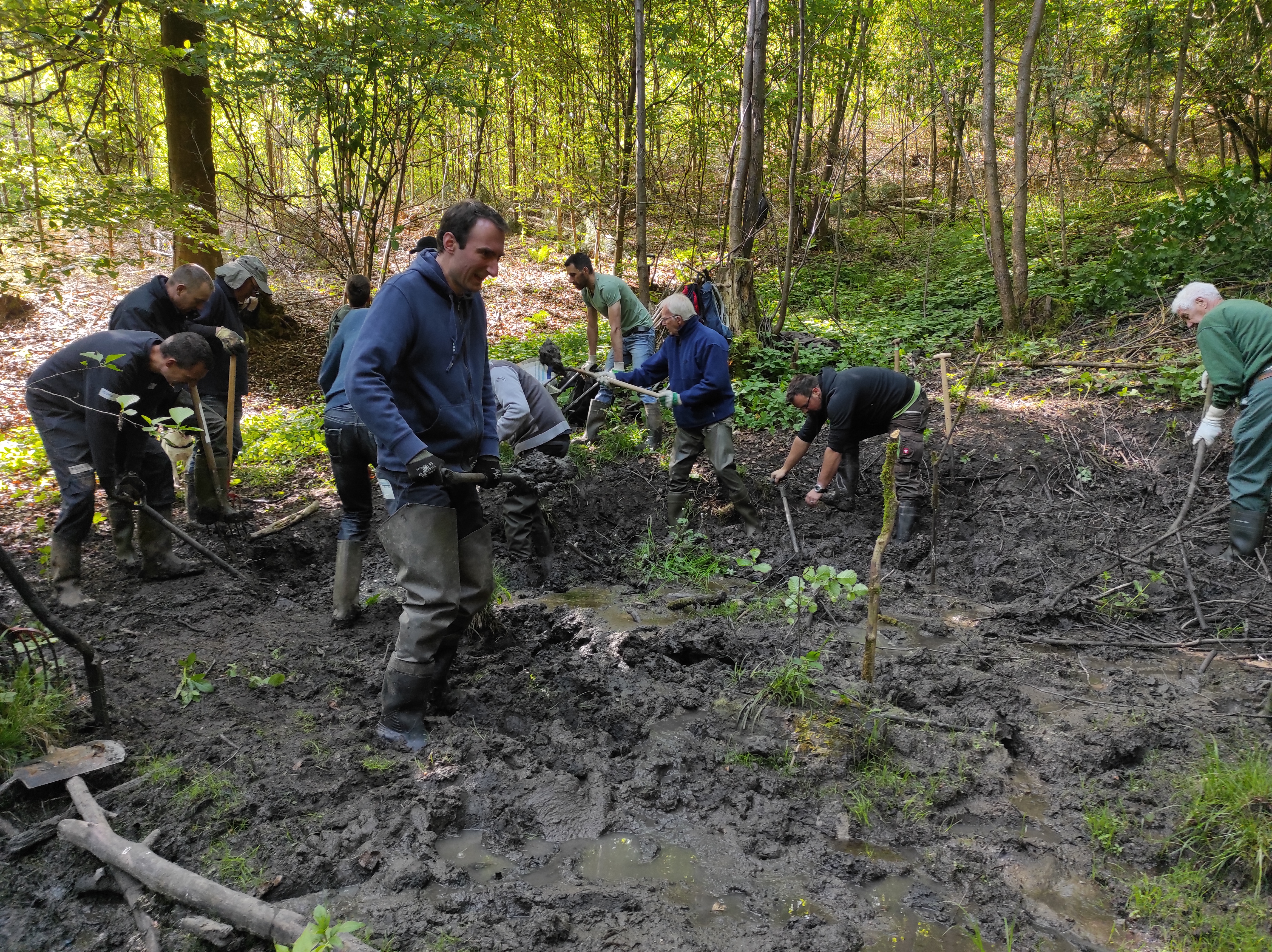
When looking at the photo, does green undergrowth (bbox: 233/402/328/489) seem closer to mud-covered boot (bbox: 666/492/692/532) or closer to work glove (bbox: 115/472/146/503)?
work glove (bbox: 115/472/146/503)

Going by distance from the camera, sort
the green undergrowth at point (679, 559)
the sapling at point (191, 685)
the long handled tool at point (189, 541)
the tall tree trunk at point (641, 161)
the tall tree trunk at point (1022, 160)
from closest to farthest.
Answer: the sapling at point (191, 685) → the long handled tool at point (189, 541) → the green undergrowth at point (679, 559) → the tall tree trunk at point (641, 161) → the tall tree trunk at point (1022, 160)

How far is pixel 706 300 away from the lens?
796 centimetres

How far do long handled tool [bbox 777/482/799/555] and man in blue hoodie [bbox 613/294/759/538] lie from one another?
30 centimetres

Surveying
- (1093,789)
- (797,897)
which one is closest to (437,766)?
(797,897)

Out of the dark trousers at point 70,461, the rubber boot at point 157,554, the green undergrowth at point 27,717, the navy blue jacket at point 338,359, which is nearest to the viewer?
the green undergrowth at point 27,717

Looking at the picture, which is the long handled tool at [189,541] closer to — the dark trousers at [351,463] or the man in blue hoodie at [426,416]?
the dark trousers at [351,463]

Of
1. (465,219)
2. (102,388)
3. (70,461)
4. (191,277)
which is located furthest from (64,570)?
(465,219)

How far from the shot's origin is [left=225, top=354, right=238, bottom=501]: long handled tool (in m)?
5.77

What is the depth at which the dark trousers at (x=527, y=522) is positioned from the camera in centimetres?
564

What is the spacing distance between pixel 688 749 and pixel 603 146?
10573 millimetres

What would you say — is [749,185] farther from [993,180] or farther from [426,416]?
[426,416]

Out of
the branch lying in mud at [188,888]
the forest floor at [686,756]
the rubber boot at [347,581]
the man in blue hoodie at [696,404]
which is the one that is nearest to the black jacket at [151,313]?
the forest floor at [686,756]

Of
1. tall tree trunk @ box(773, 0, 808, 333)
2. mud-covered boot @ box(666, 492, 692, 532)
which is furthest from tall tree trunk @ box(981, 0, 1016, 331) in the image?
mud-covered boot @ box(666, 492, 692, 532)

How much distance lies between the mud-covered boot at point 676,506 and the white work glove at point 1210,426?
3.88 meters
